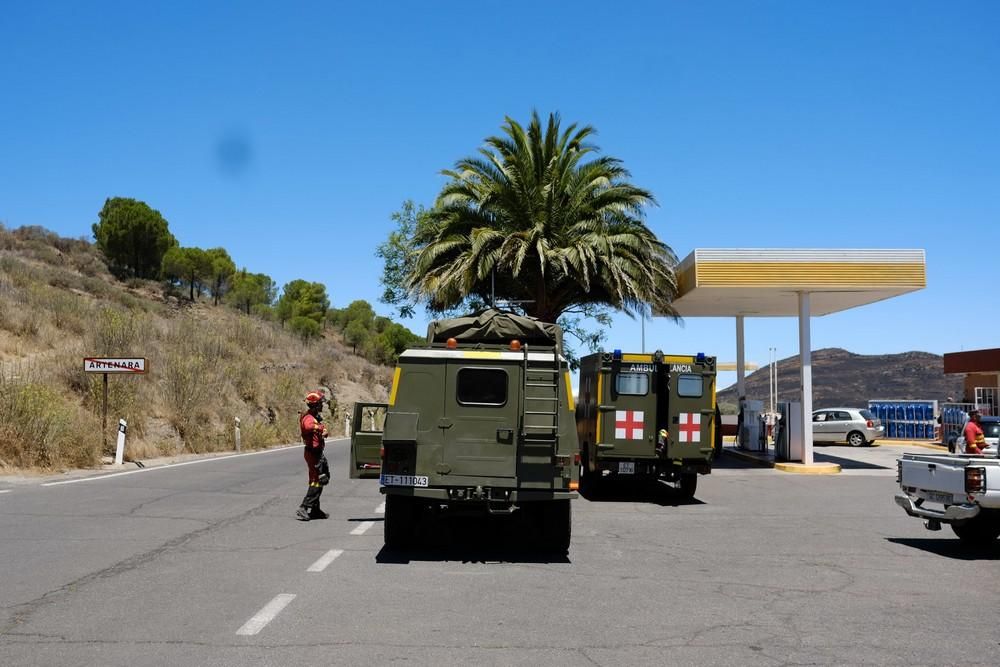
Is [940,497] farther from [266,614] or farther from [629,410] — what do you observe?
[266,614]

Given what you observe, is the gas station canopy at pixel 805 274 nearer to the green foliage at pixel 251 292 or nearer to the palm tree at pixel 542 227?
the palm tree at pixel 542 227

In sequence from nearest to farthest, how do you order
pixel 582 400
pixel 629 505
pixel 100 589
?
pixel 100 589 → pixel 629 505 → pixel 582 400

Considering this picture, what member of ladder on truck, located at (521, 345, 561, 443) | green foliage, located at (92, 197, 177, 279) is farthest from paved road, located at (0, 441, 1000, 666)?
green foliage, located at (92, 197, 177, 279)

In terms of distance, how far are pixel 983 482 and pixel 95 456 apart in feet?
58.4

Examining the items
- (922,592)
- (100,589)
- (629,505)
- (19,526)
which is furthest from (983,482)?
(19,526)

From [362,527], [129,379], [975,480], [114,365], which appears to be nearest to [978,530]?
[975,480]

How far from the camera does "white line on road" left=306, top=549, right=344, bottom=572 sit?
9.39 m

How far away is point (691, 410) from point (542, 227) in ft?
32.8

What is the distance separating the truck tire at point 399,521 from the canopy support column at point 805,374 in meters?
17.4

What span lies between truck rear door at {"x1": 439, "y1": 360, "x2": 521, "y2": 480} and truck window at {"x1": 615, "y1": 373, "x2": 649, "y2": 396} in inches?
292

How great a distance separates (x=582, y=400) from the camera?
66.1 ft

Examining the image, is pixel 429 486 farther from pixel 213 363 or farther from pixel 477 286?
pixel 213 363

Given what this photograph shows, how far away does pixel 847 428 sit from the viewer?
4106 cm

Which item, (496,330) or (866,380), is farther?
(866,380)
